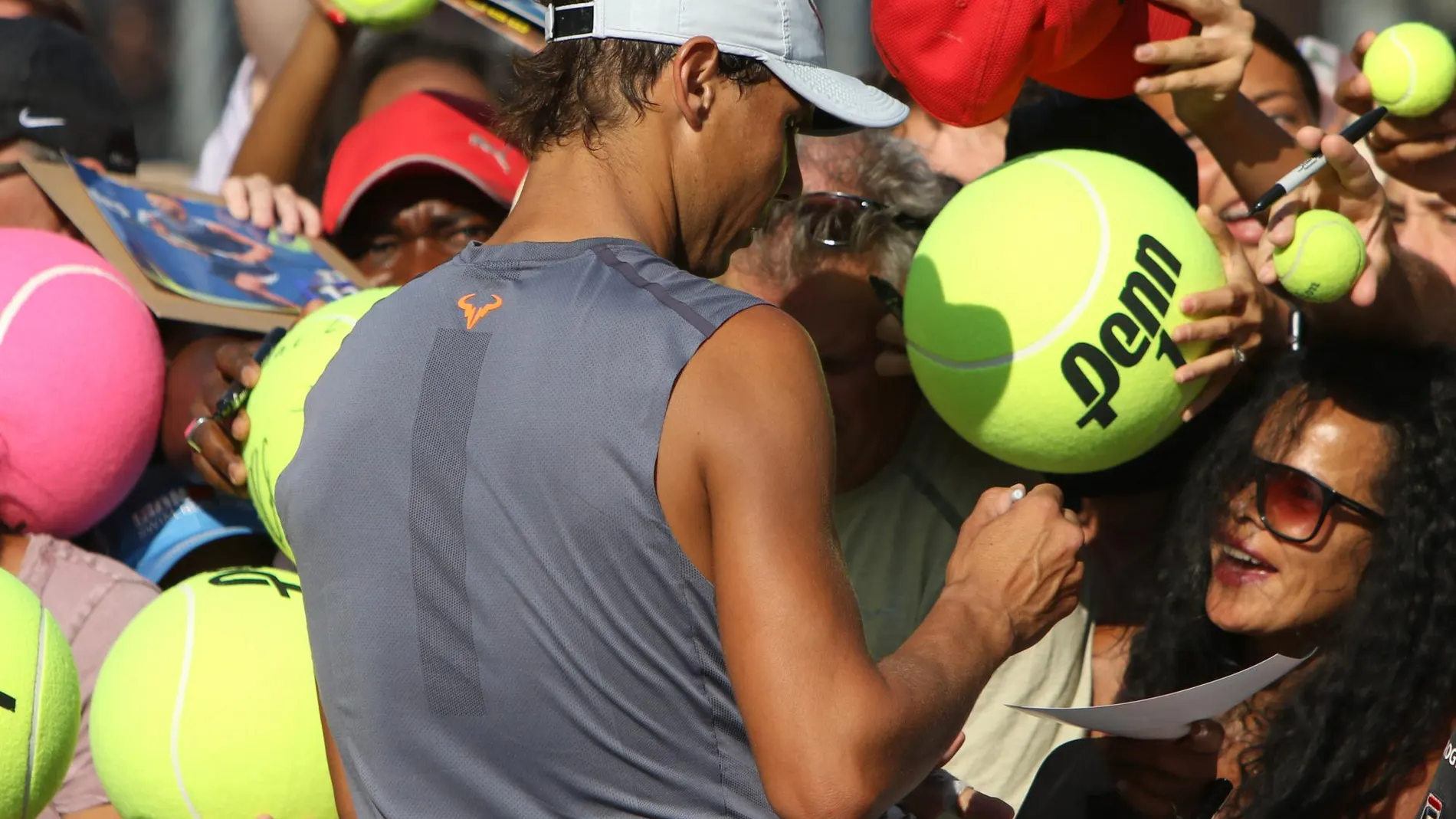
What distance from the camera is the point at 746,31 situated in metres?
1.92

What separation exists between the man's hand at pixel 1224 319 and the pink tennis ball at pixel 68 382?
85.6 inches

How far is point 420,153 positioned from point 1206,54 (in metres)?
2.22

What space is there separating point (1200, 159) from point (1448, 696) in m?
1.68

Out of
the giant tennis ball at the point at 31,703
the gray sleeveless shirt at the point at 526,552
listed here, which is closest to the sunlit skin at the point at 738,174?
the gray sleeveless shirt at the point at 526,552

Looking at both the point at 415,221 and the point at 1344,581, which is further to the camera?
the point at 415,221

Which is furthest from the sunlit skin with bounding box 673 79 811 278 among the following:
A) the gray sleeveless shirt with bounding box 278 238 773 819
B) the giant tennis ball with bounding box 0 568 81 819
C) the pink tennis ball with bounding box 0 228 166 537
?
the pink tennis ball with bounding box 0 228 166 537

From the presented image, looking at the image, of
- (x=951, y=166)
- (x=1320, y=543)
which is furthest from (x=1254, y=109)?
(x=951, y=166)

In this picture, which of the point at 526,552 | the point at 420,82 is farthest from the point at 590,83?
the point at 420,82

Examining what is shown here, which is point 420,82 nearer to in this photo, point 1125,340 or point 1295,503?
point 1125,340

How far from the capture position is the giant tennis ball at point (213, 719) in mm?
2617

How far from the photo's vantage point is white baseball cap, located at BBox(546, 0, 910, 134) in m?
1.90

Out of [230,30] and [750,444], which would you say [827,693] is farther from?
[230,30]

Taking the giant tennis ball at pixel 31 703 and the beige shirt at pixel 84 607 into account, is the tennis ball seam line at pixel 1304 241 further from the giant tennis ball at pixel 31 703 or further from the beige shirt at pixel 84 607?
the beige shirt at pixel 84 607

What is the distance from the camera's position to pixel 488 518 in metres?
1.76
